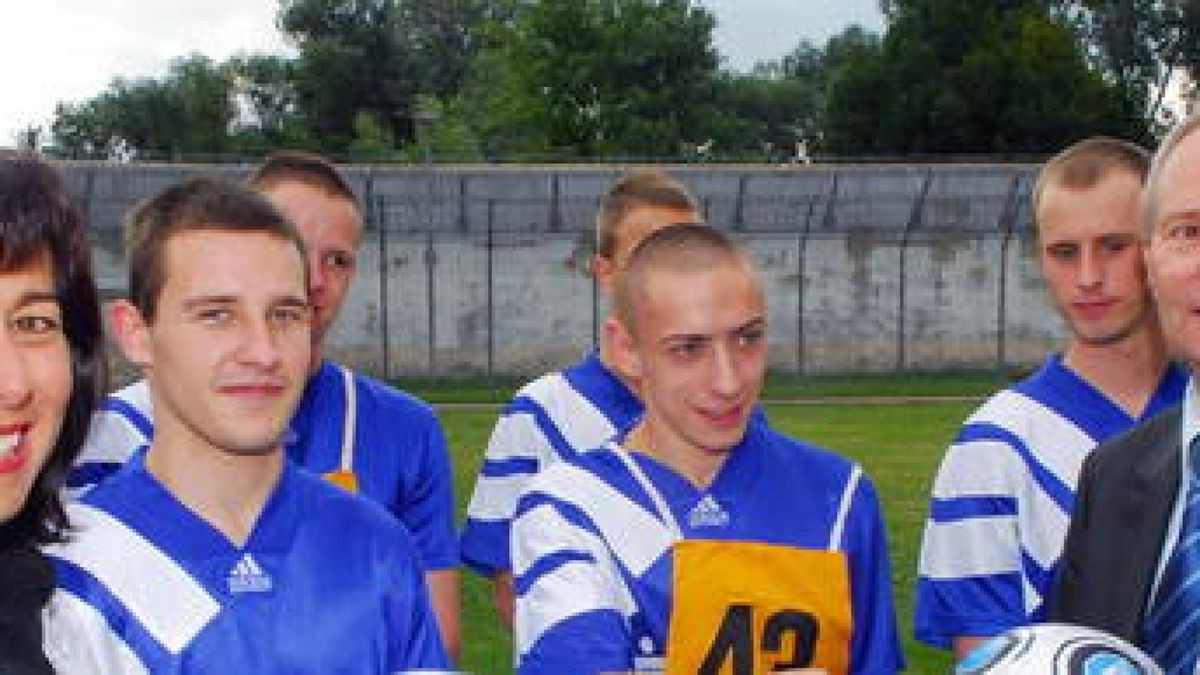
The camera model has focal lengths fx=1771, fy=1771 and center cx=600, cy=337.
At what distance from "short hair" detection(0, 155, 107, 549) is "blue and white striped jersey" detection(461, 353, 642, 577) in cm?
278

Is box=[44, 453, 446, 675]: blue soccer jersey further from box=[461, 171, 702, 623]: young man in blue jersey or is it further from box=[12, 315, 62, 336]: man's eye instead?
box=[461, 171, 702, 623]: young man in blue jersey

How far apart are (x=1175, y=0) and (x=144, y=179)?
190 feet

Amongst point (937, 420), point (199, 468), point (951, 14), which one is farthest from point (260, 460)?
point (951, 14)

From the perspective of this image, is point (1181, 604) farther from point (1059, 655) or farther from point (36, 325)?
point (36, 325)

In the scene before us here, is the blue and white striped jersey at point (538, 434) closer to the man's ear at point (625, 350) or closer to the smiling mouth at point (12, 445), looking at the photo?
the man's ear at point (625, 350)

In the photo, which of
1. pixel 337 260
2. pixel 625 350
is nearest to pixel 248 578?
pixel 625 350

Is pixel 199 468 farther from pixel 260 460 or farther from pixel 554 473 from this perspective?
pixel 554 473

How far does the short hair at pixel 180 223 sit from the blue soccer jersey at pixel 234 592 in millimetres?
361

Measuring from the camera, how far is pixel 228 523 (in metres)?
3.24

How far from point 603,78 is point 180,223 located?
6187 centimetres

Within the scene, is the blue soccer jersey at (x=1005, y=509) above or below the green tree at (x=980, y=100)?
below

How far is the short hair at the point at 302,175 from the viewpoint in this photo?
4.75m

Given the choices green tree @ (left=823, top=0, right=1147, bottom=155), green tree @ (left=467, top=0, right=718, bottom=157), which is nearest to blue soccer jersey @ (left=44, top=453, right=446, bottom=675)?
green tree @ (left=823, top=0, right=1147, bottom=155)

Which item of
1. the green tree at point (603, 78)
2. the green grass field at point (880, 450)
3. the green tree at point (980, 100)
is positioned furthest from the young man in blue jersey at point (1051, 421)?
the green tree at point (603, 78)
